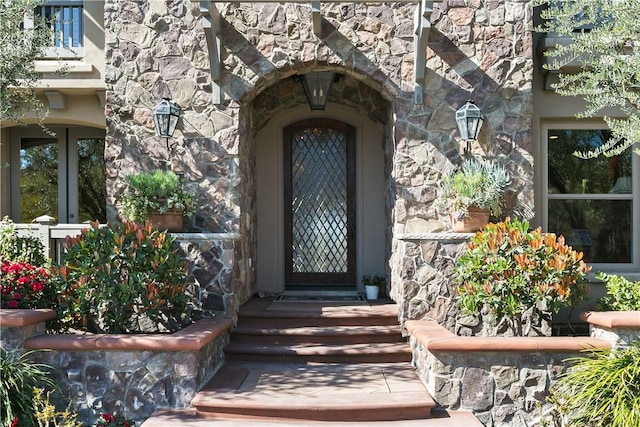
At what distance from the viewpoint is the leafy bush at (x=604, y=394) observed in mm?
4586

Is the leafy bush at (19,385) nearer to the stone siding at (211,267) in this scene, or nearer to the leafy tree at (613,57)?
the stone siding at (211,267)

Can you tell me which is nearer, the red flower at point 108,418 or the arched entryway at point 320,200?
the red flower at point 108,418

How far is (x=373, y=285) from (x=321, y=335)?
1705 mm

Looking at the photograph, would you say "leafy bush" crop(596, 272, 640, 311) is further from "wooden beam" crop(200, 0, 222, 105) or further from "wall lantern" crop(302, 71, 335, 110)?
"wooden beam" crop(200, 0, 222, 105)

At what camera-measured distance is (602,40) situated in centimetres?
562

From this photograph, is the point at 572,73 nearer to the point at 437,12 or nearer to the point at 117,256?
the point at 437,12

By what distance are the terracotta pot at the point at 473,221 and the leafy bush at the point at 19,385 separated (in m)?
4.25

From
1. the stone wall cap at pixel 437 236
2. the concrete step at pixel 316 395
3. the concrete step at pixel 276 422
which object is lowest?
the concrete step at pixel 276 422

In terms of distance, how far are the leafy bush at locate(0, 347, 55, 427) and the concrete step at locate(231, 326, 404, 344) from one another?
6.79 feet

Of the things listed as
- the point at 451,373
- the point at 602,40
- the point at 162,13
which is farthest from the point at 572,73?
the point at 162,13

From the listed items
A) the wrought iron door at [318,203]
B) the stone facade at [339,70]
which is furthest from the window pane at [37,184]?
the wrought iron door at [318,203]

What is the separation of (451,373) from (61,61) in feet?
21.3

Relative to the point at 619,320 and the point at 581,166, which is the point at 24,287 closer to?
the point at 619,320

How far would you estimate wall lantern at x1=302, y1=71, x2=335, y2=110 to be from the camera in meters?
7.23
